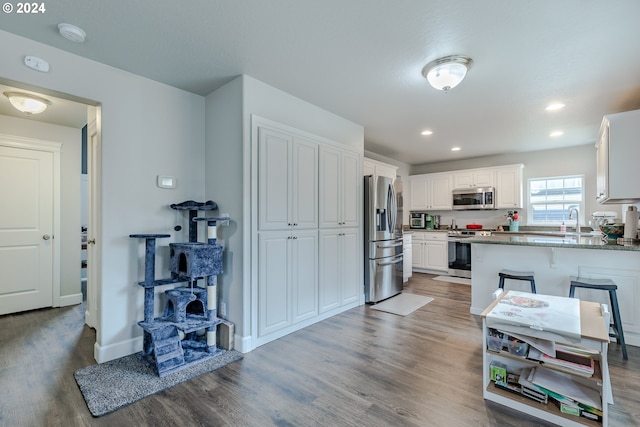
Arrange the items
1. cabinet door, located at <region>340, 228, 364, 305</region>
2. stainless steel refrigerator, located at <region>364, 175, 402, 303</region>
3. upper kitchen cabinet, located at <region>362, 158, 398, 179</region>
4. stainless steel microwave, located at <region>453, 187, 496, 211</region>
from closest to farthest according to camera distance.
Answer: cabinet door, located at <region>340, 228, 364, 305</region>
stainless steel refrigerator, located at <region>364, 175, 402, 303</region>
upper kitchen cabinet, located at <region>362, 158, 398, 179</region>
stainless steel microwave, located at <region>453, 187, 496, 211</region>

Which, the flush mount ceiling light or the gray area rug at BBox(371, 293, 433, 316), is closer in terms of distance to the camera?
the flush mount ceiling light

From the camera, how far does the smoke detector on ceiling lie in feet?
6.61

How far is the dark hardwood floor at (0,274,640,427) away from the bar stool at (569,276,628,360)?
18cm

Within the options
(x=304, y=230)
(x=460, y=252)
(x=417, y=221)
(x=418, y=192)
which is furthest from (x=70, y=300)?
(x=418, y=192)

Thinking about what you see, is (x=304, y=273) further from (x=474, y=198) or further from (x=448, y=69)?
(x=474, y=198)

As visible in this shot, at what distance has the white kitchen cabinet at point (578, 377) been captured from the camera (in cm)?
155

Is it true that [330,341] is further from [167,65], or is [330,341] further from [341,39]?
[167,65]

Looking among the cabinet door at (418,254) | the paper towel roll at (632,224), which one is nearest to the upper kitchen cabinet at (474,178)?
the cabinet door at (418,254)

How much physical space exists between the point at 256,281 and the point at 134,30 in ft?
7.15

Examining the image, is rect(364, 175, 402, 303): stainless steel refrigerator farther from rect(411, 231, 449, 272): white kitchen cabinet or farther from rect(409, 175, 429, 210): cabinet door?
rect(409, 175, 429, 210): cabinet door

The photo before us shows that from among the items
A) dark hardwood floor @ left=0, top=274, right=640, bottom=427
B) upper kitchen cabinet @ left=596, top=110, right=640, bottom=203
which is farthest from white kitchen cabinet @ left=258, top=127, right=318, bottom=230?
upper kitchen cabinet @ left=596, top=110, right=640, bottom=203

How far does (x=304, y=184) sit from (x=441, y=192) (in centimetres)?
448

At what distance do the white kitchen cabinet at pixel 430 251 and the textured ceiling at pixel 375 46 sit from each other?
10.3 feet

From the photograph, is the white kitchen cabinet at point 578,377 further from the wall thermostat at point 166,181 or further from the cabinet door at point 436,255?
the cabinet door at point 436,255
